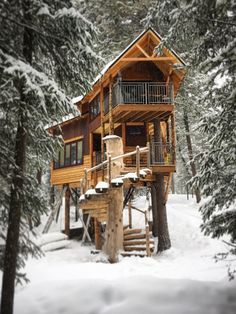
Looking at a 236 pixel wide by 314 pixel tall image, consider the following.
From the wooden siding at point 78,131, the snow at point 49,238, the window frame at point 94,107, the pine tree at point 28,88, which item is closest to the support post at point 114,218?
the snow at point 49,238

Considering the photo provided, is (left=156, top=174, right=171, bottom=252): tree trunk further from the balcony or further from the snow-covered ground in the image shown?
the snow-covered ground

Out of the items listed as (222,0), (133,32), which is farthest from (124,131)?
(222,0)

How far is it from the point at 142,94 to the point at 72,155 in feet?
25.8

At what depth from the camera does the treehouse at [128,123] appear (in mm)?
16156

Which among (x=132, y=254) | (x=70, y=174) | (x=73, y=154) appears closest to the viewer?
(x=132, y=254)

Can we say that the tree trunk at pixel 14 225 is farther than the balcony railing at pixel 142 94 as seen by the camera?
No

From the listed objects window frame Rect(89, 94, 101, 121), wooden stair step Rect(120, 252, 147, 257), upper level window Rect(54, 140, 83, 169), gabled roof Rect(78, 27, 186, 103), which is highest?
gabled roof Rect(78, 27, 186, 103)

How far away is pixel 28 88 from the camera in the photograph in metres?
6.46

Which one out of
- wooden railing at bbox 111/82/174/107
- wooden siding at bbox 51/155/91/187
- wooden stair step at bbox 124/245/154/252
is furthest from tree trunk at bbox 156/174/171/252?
wooden siding at bbox 51/155/91/187

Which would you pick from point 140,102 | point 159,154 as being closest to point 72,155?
point 140,102

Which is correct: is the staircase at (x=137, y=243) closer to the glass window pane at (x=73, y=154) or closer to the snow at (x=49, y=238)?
the snow at (x=49, y=238)

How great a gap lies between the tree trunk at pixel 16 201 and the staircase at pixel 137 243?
30.5ft

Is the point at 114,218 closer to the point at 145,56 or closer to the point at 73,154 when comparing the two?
the point at 145,56

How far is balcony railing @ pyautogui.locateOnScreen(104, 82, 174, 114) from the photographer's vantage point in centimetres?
1817
